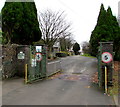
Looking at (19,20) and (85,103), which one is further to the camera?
(19,20)

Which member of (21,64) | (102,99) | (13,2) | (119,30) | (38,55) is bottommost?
(102,99)

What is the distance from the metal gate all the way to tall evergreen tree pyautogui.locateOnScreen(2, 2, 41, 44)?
5.94m

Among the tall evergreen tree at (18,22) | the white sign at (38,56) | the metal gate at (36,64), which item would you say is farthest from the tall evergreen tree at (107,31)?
the white sign at (38,56)

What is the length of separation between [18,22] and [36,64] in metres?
6.81

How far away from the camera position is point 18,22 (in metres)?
13.1

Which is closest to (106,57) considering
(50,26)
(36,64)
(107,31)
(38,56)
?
(38,56)

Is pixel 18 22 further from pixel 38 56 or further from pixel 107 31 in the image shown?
pixel 107 31

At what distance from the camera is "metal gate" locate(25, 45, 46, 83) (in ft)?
24.8

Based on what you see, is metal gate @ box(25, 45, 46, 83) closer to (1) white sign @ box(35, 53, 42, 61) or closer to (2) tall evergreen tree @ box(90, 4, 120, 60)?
(1) white sign @ box(35, 53, 42, 61)

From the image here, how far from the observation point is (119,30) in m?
15.7

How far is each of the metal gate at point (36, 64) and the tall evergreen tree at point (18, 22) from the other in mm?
5938

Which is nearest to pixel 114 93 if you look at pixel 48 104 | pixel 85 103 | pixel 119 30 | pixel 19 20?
pixel 85 103

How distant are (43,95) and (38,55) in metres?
3.20

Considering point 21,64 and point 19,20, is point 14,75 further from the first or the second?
point 19,20
